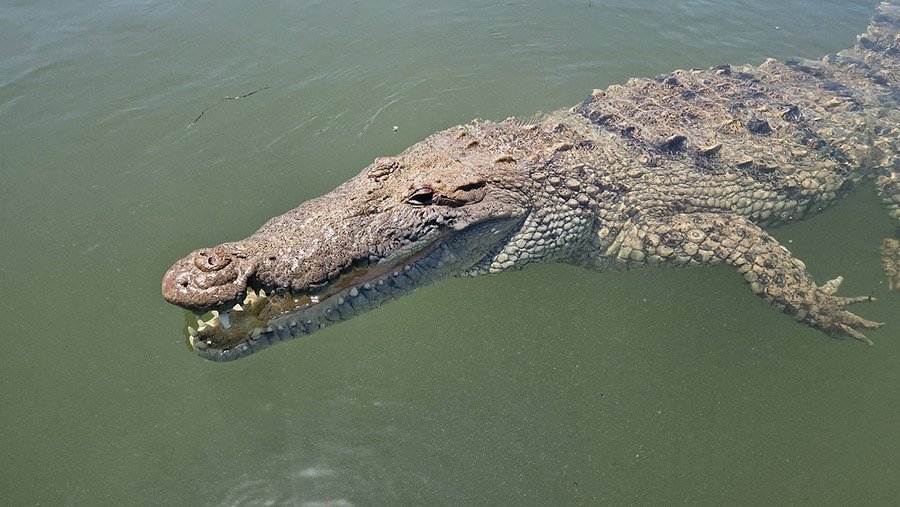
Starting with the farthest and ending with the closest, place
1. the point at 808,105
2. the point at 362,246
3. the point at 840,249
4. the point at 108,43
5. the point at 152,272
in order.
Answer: the point at 108,43, the point at 808,105, the point at 840,249, the point at 152,272, the point at 362,246

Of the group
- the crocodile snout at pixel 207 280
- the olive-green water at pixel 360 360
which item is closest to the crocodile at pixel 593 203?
the crocodile snout at pixel 207 280

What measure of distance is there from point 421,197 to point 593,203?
5.38ft

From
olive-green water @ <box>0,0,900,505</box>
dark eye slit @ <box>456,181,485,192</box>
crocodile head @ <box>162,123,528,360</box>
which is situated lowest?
olive-green water @ <box>0,0,900,505</box>

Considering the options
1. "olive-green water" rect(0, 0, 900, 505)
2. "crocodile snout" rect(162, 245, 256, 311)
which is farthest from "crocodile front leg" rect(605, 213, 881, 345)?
"crocodile snout" rect(162, 245, 256, 311)

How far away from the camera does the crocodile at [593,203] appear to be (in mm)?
3480

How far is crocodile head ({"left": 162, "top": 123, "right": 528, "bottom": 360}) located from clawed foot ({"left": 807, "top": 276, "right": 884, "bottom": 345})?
2.58m

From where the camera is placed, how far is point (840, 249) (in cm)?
538

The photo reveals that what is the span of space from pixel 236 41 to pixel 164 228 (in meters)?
3.90

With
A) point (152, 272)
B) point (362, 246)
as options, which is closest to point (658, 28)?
point (362, 246)

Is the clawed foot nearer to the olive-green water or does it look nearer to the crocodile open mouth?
the olive-green water

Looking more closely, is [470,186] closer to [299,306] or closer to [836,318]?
[299,306]

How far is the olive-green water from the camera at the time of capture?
3.73m

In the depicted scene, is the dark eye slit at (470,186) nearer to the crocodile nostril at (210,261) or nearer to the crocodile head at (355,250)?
the crocodile head at (355,250)

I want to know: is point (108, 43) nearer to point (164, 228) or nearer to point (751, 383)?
point (164, 228)
